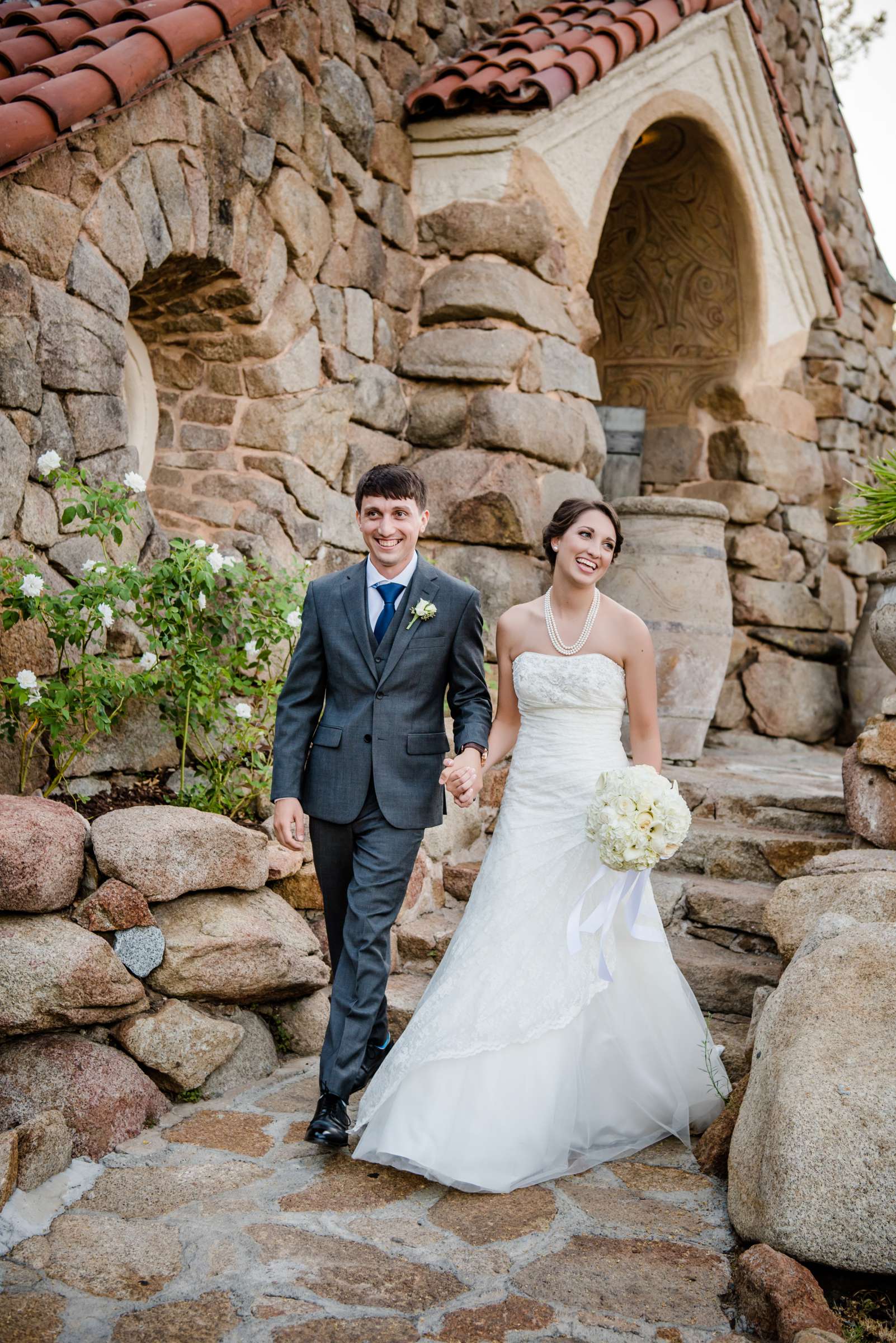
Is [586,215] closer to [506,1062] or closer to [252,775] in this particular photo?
[252,775]

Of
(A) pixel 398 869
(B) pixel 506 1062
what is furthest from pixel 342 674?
(B) pixel 506 1062

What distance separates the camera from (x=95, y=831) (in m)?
3.34

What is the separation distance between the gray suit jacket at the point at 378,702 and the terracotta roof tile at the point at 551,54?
3459mm

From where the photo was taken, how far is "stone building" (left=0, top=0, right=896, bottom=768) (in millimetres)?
3971

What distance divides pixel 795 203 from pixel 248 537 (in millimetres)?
4843

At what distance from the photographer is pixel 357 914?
3076 millimetres

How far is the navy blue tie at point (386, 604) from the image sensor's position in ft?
10.6

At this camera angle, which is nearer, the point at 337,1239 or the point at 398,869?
the point at 337,1239

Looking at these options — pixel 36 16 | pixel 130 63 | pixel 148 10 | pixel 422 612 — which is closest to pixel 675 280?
pixel 148 10

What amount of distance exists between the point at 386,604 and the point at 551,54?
158 inches

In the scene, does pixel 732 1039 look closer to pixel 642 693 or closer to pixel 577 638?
pixel 642 693

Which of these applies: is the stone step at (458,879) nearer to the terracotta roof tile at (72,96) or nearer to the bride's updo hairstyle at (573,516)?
the bride's updo hairstyle at (573,516)

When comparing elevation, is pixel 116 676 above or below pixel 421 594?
below

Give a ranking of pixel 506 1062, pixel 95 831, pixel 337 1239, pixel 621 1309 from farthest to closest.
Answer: pixel 95 831
pixel 506 1062
pixel 337 1239
pixel 621 1309
